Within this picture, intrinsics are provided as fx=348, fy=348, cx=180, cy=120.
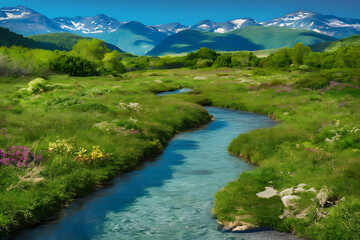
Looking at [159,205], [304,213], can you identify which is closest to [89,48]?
Answer: [159,205]

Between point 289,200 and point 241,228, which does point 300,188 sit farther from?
point 241,228

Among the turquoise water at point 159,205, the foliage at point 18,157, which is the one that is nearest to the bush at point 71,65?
the turquoise water at point 159,205

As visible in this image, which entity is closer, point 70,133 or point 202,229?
point 202,229

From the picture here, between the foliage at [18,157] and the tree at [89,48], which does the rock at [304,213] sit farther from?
the tree at [89,48]

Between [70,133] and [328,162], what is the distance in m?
16.1

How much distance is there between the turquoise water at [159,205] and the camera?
41.9 feet

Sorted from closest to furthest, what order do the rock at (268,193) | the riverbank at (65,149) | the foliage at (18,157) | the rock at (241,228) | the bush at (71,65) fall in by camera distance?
1. the rock at (241,228)
2. the riverbank at (65,149)
3. the rock at (268,193)
4. the foliage at (18,157)
5. the bush at (71,65)

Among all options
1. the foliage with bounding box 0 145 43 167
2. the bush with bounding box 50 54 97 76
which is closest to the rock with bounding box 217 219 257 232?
the foliage with bounding box 0 145 43 167

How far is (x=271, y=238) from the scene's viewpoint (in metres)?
12.3

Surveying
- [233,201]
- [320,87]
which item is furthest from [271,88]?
[233,201]

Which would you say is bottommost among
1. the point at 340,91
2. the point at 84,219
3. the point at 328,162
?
the point at 84,219

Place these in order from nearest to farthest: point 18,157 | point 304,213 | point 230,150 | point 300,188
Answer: point 304,213 < point 300,188 < point 18,157 < point 230,150

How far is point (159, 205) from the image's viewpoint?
15.5 m

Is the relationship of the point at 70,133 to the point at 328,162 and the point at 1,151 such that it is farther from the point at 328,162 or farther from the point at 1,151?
the point at 328,162
